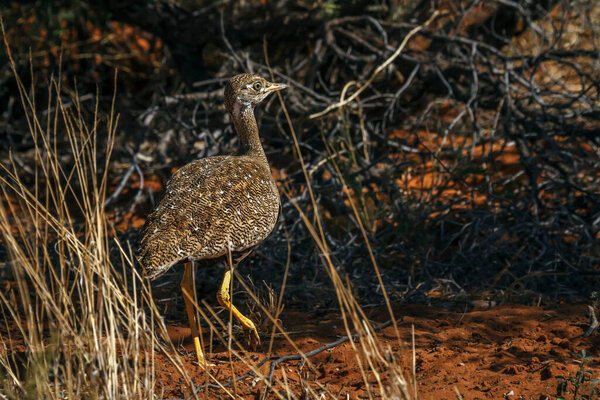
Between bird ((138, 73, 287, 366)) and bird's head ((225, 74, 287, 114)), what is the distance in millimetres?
465

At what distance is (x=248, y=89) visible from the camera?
16.2 ft

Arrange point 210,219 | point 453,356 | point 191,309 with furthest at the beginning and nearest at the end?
point 191,309
point 210,219
point 453,356

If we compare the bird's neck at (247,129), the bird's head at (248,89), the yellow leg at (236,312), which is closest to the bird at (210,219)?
the yellow leg at (236,312)

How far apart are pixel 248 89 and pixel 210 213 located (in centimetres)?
125

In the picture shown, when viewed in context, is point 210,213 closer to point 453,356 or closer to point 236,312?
point 236,312

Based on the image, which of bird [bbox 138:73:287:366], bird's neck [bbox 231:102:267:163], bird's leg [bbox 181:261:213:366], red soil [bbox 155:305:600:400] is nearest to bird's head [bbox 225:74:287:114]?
bird's neck [bbox 231:102:267:163]

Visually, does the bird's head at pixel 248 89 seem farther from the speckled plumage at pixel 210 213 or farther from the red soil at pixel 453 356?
the red soil at pixel 453 356

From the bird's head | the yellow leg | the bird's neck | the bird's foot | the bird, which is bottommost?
the bird's foot

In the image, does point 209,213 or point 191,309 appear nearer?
point 209,213

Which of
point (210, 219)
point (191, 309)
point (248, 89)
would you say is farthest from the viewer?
point (248, 89)

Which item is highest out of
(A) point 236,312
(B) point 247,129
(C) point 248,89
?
(C) point 248,89

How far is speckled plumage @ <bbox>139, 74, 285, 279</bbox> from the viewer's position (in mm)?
3830

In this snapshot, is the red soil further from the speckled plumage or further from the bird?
the speckled plumage

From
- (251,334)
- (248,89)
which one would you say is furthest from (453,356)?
(248,89)
